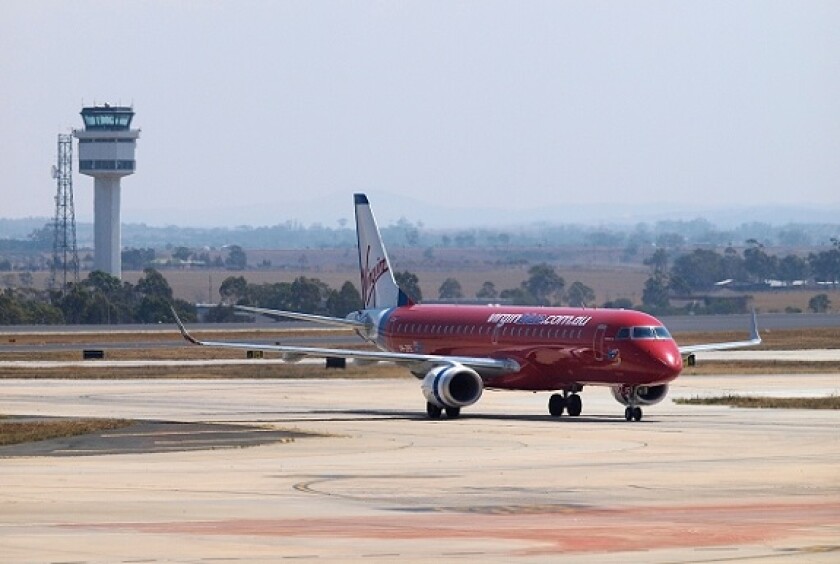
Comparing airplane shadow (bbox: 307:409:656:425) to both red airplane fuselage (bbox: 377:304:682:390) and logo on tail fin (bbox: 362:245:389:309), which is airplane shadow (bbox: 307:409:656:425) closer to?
red airplane fuselage (bbox: 377:304:682:390)

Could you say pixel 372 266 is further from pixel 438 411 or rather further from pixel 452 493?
pixel 452 493

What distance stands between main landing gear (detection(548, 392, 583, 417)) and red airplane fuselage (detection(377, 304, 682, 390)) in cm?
43

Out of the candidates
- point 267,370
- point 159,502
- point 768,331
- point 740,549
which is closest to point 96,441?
point 159,502

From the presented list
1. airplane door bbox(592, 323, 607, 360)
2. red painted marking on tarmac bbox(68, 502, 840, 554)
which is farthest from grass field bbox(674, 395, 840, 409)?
red painted marking on tarmac bbox(68, 502, 840, 554)

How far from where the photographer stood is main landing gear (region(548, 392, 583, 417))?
6044 cm

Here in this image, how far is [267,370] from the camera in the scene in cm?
9050

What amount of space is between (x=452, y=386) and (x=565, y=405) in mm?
3865

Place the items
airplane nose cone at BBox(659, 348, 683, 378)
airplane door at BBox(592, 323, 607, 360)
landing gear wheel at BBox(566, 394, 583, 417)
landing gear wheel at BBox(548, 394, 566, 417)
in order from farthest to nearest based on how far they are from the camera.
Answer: landing gear wheel at BBox(566, 394, 583, 417), landing gear wheel at BBox(548, 394, 566, 417), airplane door at BBox(592, 323, 607, 360), airplane nose cone at BBox(659, 348, 683, 378)

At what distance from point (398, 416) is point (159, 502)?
90.1 feet

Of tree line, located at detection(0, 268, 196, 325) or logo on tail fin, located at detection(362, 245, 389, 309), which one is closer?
logo on tail fin, located at detection(362, 245, 389, 309)

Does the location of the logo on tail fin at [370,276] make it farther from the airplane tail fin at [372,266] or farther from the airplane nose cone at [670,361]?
the airplane nose cone at [670,361]

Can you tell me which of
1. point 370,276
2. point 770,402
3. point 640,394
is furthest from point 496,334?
point 370,276

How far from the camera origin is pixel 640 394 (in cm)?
5831

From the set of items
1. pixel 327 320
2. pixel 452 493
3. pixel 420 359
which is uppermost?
pixel 327 320
